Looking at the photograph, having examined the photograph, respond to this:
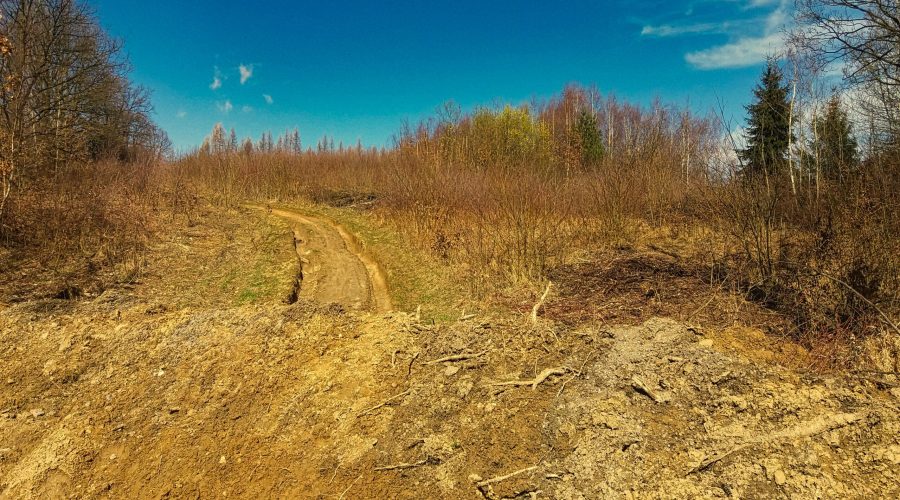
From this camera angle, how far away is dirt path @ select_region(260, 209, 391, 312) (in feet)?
25.7

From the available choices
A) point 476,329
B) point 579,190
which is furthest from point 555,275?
point 579,190

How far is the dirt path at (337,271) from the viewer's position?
7.82 meters

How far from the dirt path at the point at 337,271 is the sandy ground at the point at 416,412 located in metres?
1.44

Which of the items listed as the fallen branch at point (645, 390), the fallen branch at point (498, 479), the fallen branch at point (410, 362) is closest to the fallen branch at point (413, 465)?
the fallen branch at point (498, 479)

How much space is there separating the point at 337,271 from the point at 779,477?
7.88 meters

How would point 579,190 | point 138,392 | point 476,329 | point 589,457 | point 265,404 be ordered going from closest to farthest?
point 589,457, point 265,404, point 138,392, point 476,329, point 579,190

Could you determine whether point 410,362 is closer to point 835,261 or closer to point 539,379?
point 539,379

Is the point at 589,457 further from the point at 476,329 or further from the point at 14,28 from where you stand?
the point at 14,28

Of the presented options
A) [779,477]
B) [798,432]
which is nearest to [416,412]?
[779,477]

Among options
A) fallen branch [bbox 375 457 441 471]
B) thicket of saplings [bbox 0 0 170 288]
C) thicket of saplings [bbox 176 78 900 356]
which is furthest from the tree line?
fallen branch [bbox 375 457 441 471]

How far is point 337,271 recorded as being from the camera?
30.4 feet

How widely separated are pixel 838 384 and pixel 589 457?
1.96m

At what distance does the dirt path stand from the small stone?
5458 mm

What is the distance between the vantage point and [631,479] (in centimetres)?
296
